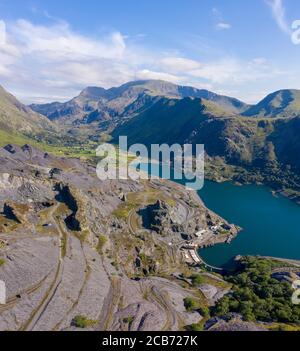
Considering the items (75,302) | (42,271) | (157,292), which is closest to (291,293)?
(157,292)

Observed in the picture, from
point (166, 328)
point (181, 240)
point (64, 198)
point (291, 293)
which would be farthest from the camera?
point (181, 240)

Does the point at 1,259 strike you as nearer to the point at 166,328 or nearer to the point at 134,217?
the point at 166,328

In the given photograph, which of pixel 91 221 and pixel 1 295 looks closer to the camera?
pixel 1 295

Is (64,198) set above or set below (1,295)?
above

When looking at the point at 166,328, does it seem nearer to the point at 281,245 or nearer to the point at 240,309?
the point at 240,309

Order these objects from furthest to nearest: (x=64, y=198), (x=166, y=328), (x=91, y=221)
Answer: (x=64, y=198) < (x=91, y=221) < (x=166, y=328)

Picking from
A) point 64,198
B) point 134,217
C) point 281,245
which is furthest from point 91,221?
point 281,245

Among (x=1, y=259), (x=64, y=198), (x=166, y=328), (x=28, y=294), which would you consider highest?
(x=64, y=198)
